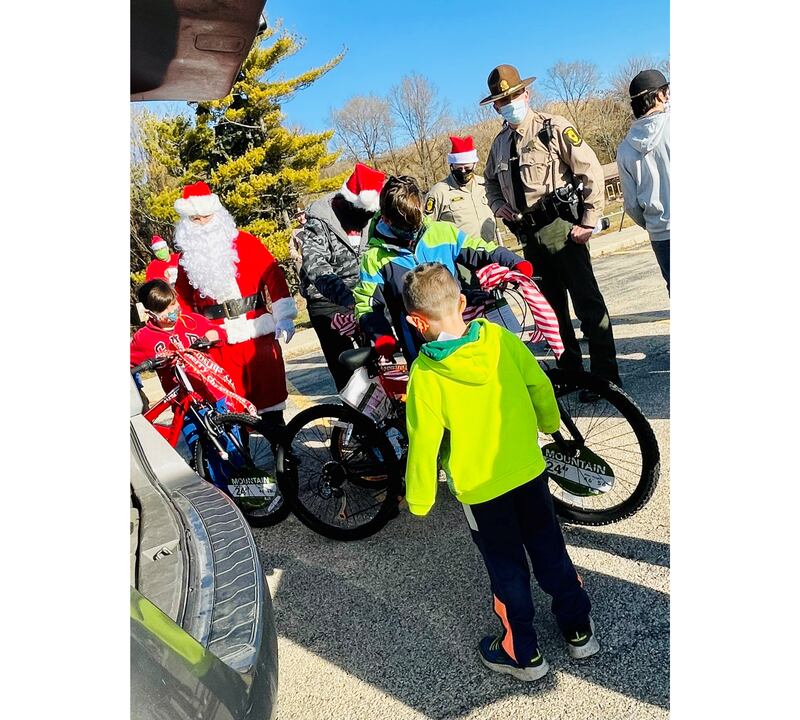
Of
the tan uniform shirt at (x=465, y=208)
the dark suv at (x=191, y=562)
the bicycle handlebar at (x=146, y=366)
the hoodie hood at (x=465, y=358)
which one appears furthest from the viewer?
the tan uniform shirt at (x=465, y=208)

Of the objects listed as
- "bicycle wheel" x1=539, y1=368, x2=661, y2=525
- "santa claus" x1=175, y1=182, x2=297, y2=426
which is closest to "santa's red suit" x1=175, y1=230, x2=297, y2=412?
"santa claus" x1=175, y1=182, x2=297, y2=426

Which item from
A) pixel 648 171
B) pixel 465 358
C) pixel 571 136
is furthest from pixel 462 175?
pixel 465 358

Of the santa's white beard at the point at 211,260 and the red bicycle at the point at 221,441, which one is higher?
the santa's white beard at the point at 211,260

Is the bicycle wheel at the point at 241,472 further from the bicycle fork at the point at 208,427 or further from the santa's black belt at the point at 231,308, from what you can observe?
the santa's black belt at the point at 231,308

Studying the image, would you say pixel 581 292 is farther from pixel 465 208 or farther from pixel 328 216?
pixel 465 208

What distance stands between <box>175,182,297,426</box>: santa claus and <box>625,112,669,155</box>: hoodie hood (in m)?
2.09

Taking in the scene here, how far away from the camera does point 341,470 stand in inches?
130

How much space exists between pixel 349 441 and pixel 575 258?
194 centimetres

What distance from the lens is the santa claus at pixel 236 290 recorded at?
145 inches

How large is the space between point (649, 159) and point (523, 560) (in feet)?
8.37

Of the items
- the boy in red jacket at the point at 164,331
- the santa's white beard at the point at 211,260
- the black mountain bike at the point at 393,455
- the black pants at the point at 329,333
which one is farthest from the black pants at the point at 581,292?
the boy in red jacket at the point at 164,331

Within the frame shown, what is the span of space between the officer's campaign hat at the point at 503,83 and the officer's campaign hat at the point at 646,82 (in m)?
0.76

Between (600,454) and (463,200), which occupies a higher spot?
(463,200)

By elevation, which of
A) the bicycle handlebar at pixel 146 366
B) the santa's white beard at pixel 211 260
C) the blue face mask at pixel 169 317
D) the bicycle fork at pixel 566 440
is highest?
the santa's white beard at pixel 211 260
